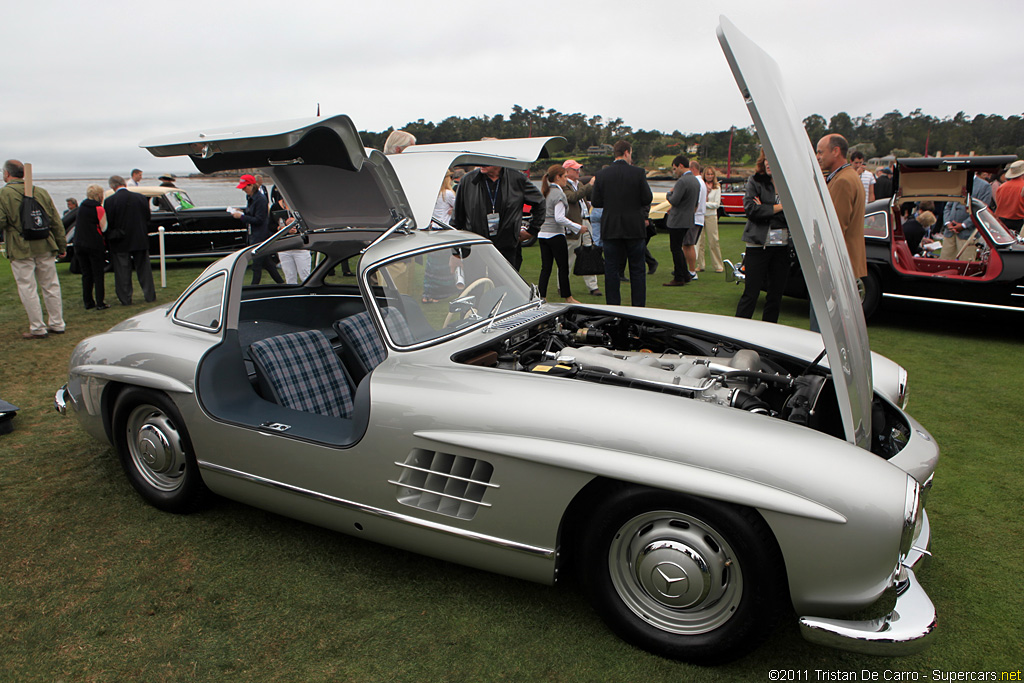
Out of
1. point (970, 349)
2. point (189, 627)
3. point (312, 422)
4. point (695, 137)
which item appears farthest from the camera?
point (695, 137)

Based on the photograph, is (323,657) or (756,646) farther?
(323,657)

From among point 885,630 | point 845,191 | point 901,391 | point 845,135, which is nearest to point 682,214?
point 845,191

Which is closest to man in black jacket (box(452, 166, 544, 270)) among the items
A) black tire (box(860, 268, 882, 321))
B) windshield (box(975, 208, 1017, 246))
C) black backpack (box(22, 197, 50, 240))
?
black tire (box(860, 268, 882, 321))

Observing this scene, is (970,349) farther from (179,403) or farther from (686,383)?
(179,403)

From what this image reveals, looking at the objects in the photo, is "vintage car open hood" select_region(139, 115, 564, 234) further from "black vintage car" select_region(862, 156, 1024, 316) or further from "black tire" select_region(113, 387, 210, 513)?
"black vintage car" select_region(862, 156, 1024, 316)

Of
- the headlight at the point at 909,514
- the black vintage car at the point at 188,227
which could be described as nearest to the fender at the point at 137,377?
the headlight at the point at 909,514

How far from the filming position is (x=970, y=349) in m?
6.20

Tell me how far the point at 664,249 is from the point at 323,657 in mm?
12776

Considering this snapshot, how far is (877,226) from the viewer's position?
23.2ft

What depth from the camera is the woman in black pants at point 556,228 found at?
795 centimetres

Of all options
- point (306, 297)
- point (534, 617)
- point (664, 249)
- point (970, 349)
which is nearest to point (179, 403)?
point (306, 297)

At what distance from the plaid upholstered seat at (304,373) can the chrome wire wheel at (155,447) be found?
0.52 metres

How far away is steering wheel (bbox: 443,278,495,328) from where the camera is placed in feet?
10.6

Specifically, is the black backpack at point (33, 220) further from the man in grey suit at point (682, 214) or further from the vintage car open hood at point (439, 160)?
the man in grey suit at point (682, 214)
